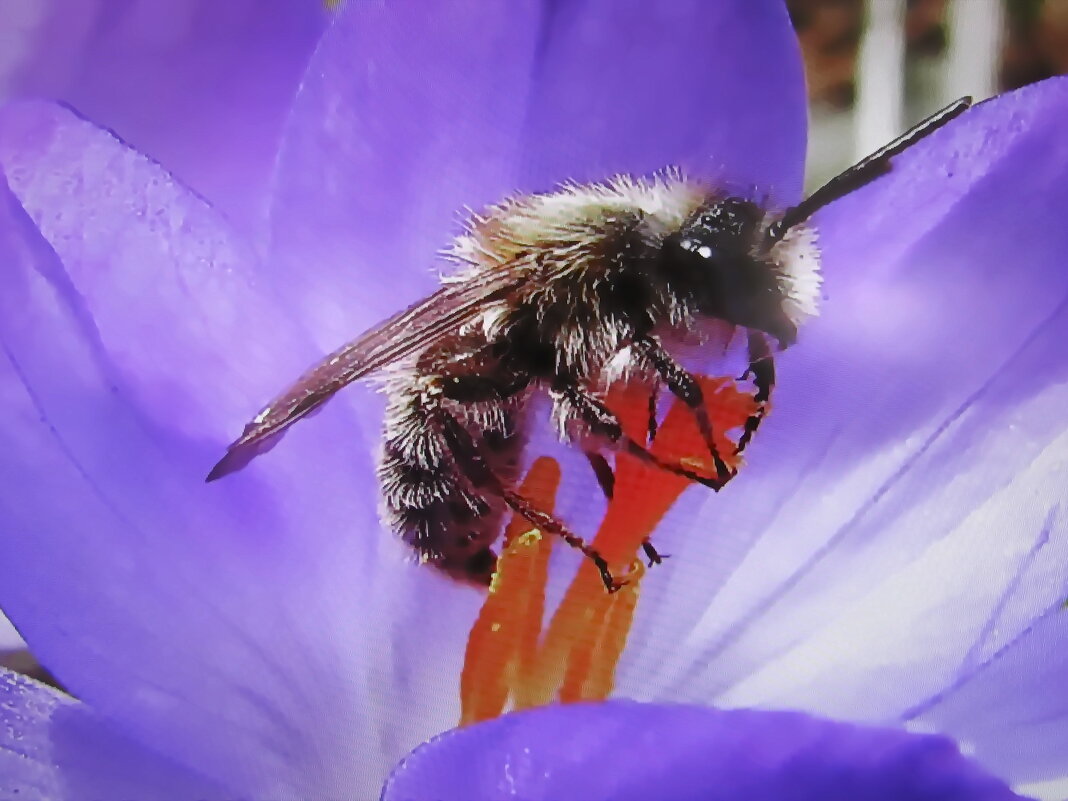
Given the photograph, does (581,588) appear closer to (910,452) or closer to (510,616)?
(510,616)

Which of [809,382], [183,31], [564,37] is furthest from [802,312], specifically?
[183,31]

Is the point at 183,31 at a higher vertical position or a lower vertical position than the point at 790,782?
higher

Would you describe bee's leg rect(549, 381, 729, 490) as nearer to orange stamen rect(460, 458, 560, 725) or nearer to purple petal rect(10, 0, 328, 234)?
orange stamen rect(460, 458, 560, 725)

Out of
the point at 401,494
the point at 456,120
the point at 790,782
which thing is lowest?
the point at 790,782

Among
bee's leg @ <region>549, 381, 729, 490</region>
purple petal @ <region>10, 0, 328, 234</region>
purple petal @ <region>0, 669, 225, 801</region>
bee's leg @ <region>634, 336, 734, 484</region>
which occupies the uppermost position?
purple petal @ <region>10, 0, 328, 234</region>

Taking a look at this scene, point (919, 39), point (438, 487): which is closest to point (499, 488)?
point (438, 487)

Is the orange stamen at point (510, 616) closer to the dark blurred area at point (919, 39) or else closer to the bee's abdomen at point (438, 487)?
the bee's abdomen at point (438, 487)

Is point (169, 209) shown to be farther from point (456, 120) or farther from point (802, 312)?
point (802, 312)

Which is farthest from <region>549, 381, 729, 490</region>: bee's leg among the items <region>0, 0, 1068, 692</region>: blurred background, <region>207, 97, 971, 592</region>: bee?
<region>0, 0, 1068, 692</region>: blurred background
